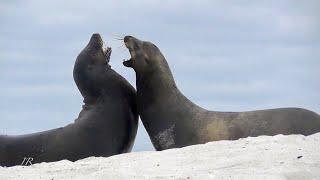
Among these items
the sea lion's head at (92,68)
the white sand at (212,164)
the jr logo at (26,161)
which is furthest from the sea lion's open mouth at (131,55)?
the white sand at (212,164)

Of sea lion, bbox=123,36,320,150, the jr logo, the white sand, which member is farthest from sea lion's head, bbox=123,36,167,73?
the white sand

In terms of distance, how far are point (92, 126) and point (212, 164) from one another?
4.46m

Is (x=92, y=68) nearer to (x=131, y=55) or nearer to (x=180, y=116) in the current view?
(x=131, y=55)

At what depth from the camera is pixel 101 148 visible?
436 inches

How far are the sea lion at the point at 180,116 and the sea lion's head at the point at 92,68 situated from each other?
1.70ft

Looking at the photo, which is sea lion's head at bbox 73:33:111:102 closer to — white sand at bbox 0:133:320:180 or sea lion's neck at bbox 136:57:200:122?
sea lion's neck at bbox 136:57:200:122

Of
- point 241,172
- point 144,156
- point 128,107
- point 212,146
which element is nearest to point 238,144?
point 212,146

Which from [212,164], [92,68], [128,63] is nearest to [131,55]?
[128,63]

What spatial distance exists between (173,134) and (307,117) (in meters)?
2.03

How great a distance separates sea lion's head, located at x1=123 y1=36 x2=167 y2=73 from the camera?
1183 centimetres

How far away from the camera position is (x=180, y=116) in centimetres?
1141

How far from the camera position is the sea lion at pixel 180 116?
10.7 m

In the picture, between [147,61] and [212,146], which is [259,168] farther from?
[147,61]

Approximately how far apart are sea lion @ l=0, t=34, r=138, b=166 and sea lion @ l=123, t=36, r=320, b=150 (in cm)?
31
